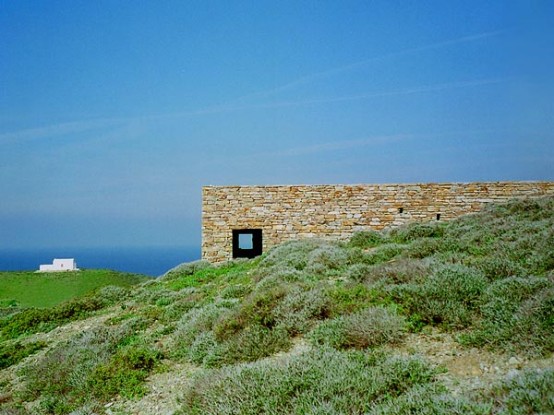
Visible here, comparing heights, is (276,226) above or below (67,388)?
above

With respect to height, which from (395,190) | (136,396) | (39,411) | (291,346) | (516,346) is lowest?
(39,411)

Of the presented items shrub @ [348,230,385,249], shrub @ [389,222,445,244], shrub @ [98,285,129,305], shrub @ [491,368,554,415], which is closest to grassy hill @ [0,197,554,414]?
shrub @ [491,368,554,415]

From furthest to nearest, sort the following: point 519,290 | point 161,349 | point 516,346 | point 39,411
→ 1. point 161,349
2. point 39,411
3. point 519,290
4. point 516,346

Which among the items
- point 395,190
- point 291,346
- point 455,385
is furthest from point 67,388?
point 395,190

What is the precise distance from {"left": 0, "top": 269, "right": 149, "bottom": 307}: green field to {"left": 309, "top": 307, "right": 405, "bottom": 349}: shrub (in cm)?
1580

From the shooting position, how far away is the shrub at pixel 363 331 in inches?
242

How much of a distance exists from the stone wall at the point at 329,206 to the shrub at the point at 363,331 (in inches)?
570

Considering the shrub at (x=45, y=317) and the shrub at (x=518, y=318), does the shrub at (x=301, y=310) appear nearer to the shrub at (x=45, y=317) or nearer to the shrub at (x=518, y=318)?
the shrub at (x=518, y=318)

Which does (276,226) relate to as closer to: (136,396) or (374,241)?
(374,241)

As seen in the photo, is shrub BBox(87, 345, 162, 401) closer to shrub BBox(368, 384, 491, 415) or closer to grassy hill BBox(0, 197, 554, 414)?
grassy hill BBox(0, 197, 554, 414)

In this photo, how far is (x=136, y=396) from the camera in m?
6.48

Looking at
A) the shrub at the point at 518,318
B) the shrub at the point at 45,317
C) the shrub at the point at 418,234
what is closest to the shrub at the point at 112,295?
the shrub at the point at 45,317

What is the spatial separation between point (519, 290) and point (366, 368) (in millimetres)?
2695

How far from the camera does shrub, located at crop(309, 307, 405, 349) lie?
616cm
